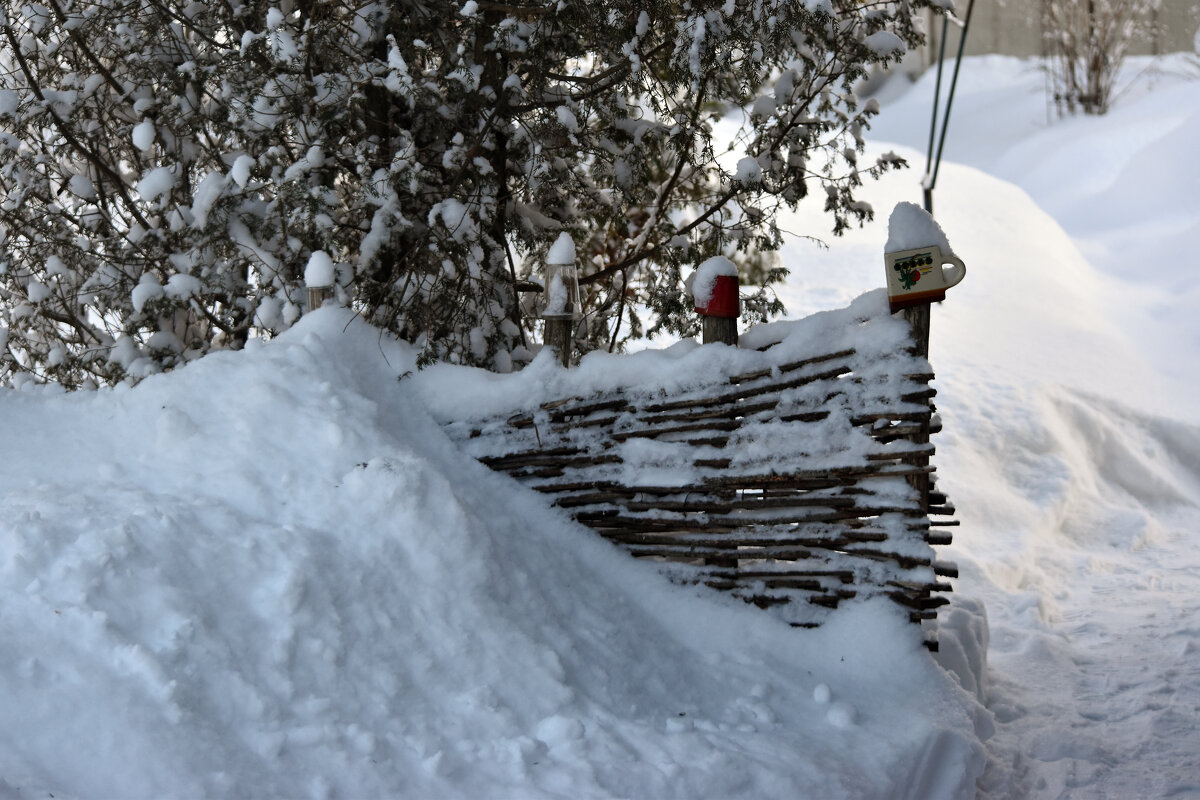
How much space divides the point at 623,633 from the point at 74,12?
9.79ft

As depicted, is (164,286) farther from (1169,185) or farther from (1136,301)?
(1169,185)

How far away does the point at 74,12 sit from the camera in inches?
149

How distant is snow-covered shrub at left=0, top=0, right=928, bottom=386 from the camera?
360 centimetres

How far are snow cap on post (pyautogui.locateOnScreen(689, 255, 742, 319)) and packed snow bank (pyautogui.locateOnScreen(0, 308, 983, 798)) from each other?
0.87 m

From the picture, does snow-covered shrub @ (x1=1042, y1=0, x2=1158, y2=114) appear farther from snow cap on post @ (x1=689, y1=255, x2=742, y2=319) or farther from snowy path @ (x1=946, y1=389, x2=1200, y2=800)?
snow cap on post @ (x1=689, y1=255, x2=742, y2=319)

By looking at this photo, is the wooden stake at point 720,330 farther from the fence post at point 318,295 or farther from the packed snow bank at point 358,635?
the fence post at point 318,295

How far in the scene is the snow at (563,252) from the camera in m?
3.60

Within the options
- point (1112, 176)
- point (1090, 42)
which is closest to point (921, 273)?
point (1112, 176)

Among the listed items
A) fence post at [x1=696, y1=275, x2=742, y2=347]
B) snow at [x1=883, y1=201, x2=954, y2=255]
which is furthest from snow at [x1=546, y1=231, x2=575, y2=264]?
snow at [x1=883, y1=201, x2=954, y2=255]

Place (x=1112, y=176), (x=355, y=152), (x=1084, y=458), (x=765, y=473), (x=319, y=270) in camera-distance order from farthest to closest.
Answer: (x=1112, y=176), (x=1084, y=458), (x=355, y=152), (x=319, y=270), (x=765, y=473)

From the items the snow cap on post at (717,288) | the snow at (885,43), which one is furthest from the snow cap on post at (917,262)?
the snow at (885,43)

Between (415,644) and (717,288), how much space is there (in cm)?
150

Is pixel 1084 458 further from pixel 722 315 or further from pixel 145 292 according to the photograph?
pixel 145 292

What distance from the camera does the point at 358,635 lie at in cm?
260
